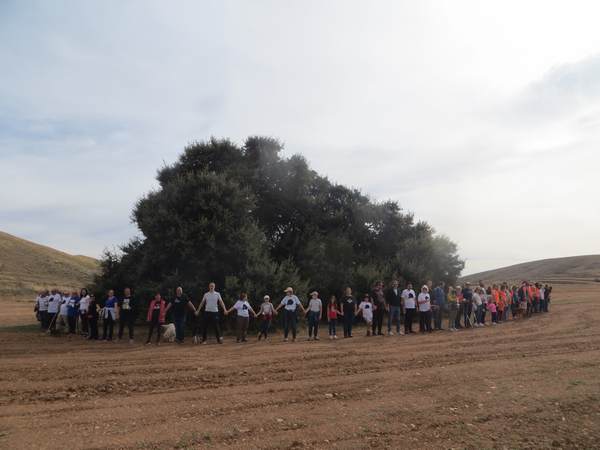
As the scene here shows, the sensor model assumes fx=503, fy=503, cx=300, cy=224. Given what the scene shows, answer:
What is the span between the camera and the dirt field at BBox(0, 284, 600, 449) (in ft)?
20.4

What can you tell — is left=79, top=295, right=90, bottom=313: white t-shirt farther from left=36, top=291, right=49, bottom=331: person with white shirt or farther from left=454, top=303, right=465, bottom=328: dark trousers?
left=454, top=303, right=465, bottom=328: dark trousers

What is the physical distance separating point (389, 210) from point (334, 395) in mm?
22884

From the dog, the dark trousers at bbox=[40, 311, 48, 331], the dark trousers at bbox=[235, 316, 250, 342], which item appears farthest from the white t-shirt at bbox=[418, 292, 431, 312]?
the dark trousers at bbox=[40, 311, 48, 331]

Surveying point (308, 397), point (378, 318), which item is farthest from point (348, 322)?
point (308, 397)

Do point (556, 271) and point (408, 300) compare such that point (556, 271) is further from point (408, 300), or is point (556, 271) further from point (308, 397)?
point (308, 397)

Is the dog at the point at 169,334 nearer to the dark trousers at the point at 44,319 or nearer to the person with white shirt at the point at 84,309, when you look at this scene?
the person with white shirt at the point at 84,309

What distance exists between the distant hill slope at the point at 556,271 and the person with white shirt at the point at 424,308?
44.5m

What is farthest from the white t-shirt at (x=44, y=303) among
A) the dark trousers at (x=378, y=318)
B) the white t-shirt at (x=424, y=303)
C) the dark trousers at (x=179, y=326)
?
the white t-shirt at (x=424, y=303)

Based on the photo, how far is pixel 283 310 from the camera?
18984mm

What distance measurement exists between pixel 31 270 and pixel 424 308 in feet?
176

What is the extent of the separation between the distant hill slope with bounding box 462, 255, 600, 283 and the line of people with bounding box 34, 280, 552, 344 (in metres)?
42.3

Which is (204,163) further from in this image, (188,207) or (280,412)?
A: (280,412)

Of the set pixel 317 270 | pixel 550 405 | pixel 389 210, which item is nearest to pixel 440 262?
pixel 389 210

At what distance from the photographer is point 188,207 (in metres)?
20.5
